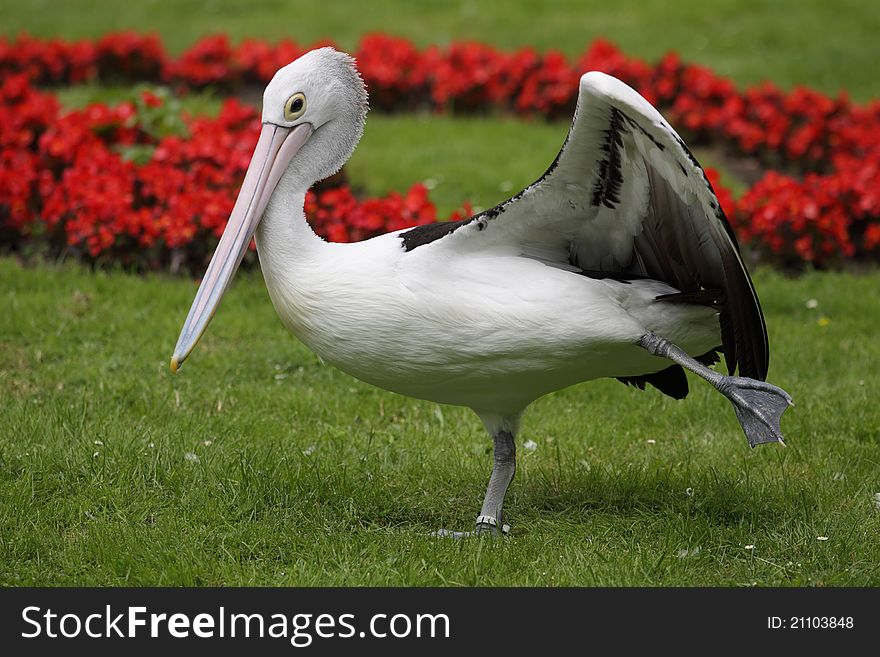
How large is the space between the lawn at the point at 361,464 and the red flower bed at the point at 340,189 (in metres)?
0.36

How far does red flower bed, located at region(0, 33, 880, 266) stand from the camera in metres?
7.10

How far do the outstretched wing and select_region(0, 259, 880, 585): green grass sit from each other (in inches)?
29.4

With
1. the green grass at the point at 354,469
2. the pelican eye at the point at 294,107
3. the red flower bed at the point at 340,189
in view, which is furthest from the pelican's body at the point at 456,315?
the red flower bed at the point at 340,189

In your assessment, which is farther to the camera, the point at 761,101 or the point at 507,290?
the point at 761,101

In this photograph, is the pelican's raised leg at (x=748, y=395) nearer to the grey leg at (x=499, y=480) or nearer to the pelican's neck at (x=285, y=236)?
the grey leg at (x=499, y=480)

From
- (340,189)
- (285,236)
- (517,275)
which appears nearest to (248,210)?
(285,236)

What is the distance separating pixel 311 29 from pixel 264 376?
792cm

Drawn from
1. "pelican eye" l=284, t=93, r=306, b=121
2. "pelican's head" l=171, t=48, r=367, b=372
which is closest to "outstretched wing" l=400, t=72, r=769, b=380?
"pelican's head" l=171, t=48, r=367, b=372

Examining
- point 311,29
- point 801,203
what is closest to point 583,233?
point 801,203

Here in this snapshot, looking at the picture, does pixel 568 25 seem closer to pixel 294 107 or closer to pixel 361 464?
pixel 361 464

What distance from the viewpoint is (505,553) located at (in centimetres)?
426

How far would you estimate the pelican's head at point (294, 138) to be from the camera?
414cm

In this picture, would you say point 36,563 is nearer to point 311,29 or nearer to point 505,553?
point 505,553

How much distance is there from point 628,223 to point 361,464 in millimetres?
1602
